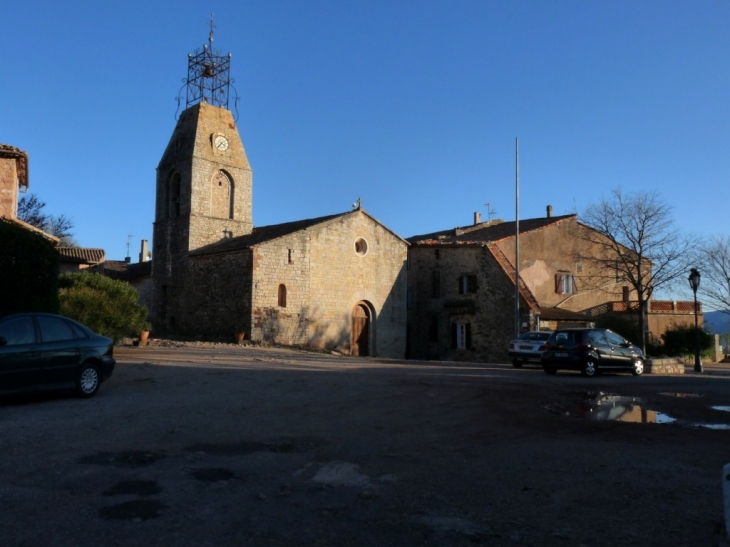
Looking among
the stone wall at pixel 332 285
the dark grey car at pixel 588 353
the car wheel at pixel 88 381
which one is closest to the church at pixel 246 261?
the stone wall at pixel 332 285

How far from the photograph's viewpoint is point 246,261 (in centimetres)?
3156

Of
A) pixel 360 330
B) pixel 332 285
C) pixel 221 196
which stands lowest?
pixel 360 330

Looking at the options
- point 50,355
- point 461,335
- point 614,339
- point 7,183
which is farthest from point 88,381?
point 461,335

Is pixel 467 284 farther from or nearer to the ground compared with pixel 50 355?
farther from the ground

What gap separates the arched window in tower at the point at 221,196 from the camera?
37250 mm

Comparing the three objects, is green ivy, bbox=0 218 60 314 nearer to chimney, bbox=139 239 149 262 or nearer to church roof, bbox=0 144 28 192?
church roof, bbox=0 144 28 192

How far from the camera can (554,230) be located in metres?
38.8

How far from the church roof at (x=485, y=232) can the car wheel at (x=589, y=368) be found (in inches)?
647

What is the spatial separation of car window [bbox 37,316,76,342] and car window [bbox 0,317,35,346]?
201mm

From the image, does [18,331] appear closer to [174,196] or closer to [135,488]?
[135,488]

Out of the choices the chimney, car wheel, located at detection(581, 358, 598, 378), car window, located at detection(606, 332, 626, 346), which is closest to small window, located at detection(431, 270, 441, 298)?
car window, located at detection(606, 332, 626, 346)

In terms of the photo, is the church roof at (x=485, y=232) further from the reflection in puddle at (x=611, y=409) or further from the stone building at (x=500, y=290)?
the reflection in puddle at (x=611, y=409)

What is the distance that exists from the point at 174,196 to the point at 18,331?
2940cm

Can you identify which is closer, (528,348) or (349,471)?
→ (349,471)
